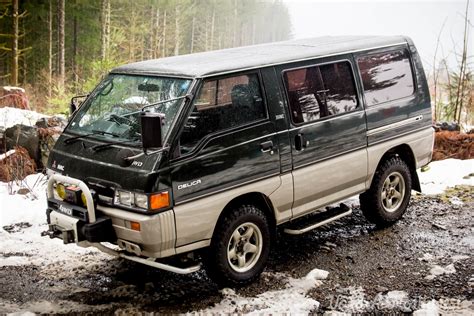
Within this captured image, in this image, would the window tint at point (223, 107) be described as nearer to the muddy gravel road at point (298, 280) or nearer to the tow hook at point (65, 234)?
the tow hook at point (65, 234)

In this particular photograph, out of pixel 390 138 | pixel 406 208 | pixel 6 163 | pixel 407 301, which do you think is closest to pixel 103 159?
pixel 407 301

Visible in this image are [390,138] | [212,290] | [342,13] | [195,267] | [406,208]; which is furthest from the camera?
[342,13]

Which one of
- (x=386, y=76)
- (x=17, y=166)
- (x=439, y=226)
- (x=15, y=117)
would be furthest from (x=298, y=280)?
(x=15, y=117)

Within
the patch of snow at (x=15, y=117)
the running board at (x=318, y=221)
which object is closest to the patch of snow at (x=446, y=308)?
the running board at (x=318, y=221)

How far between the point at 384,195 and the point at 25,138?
619 centimetres

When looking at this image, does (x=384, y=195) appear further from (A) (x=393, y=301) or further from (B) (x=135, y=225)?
(B) (x=135, y=225)

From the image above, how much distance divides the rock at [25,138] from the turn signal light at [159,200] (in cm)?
582

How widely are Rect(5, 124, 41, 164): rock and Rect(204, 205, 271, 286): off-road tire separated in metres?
5.61

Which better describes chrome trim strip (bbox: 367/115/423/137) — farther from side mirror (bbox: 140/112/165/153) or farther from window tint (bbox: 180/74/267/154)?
side mirror (bbox: 140/112/165/153)

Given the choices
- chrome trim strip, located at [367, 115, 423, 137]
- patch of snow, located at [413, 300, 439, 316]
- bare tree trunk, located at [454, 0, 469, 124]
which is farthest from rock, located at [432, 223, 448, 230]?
bare tree trunk, located at [454, 0, 469, 124]

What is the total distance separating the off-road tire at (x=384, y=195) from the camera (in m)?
6.90

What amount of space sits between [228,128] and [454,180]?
215 inches

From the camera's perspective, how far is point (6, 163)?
30.2 feet

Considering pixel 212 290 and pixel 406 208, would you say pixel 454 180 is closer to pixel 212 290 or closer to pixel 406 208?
pixel 406 208
